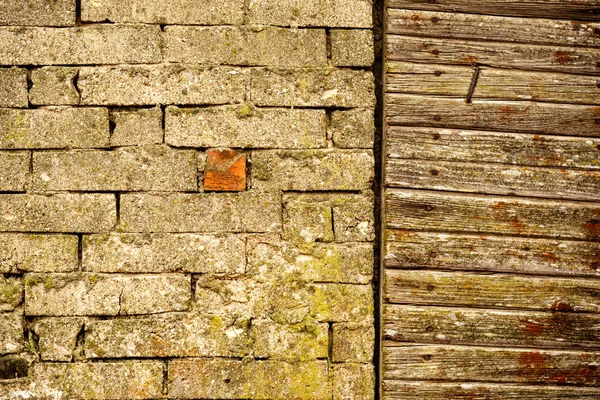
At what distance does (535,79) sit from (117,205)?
6.67ft

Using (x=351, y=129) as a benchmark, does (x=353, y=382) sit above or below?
below

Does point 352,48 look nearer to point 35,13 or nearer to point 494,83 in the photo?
point 494,83

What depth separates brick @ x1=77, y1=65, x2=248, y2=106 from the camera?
2.33 metres

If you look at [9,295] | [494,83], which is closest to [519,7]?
[494,83]

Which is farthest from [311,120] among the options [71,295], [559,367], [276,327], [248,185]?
[559,367]

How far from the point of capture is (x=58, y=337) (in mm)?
2303

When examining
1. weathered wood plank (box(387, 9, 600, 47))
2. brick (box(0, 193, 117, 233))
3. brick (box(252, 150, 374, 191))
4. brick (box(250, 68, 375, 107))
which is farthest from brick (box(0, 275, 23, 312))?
weathered wood plank (box(387, 9, 600, 47))

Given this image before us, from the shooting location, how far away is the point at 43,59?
234 centimetres

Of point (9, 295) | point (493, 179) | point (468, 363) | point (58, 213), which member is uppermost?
point (493, 179)

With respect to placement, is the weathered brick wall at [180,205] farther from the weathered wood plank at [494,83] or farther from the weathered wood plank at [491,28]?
the weathered wood plank at [491,28]

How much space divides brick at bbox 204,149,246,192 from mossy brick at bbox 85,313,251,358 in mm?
591

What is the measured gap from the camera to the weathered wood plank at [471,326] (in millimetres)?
2385

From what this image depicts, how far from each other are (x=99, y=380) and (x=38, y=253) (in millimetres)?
630

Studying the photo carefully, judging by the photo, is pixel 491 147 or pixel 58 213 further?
pixel 491 147
